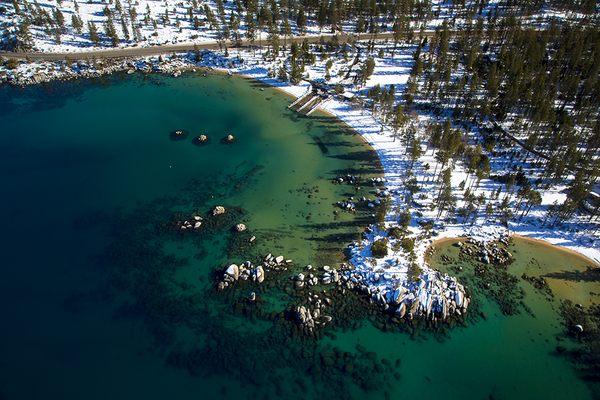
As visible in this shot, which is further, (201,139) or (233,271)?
(201,139)

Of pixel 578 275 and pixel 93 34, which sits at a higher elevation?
pixel 93 34

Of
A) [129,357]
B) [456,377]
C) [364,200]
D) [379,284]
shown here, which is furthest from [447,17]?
[129,357]

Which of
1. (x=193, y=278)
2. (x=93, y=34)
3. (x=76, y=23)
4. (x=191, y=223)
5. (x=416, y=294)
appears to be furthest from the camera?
(x=76, y=23)

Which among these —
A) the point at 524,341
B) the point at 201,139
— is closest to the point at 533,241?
the point at 524,341

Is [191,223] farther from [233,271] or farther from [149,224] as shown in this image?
[233,271]

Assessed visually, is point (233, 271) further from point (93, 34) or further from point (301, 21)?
point (93, 34)

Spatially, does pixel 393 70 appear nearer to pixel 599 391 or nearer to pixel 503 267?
pixel 503 267

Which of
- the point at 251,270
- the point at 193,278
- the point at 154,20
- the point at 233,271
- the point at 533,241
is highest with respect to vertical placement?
the point at 154,20

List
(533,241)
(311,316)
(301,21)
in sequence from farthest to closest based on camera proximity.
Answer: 1. (301,21)
2. (533,241)
3. (311,316)

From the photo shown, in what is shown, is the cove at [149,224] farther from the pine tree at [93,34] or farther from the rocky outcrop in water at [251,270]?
the pine tree at [93,34]
